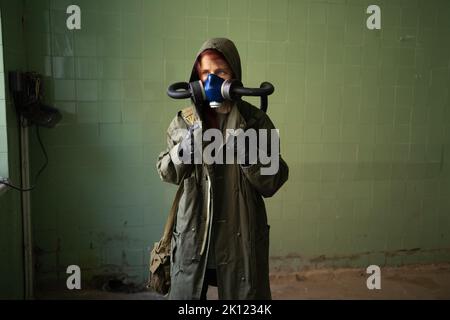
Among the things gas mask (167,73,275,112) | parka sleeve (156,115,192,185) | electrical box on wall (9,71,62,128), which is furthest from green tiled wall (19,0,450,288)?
gas mask (167,73,275,112)

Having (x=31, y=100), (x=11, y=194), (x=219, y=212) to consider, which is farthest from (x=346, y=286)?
(x=31, y=100)

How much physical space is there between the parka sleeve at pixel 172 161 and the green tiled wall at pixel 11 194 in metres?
1.19

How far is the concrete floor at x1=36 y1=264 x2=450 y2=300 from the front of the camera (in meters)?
3.06

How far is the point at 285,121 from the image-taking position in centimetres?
330

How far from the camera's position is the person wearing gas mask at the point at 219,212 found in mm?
1676

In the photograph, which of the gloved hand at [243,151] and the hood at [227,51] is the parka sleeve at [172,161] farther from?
the hood at [227,51]

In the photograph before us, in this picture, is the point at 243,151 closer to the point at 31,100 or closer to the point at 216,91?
the point at 216,91

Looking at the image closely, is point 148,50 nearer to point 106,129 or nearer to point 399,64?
point 106,129

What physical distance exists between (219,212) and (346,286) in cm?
202

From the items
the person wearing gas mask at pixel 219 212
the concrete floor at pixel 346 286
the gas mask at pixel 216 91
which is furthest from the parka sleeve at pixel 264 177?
the concrete floor at pixel 346 286

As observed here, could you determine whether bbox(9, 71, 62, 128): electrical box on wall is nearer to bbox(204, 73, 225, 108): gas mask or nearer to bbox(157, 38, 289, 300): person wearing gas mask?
bbox(157, 38, 289, 300): person wearing gas mask

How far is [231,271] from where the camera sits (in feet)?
5.53
